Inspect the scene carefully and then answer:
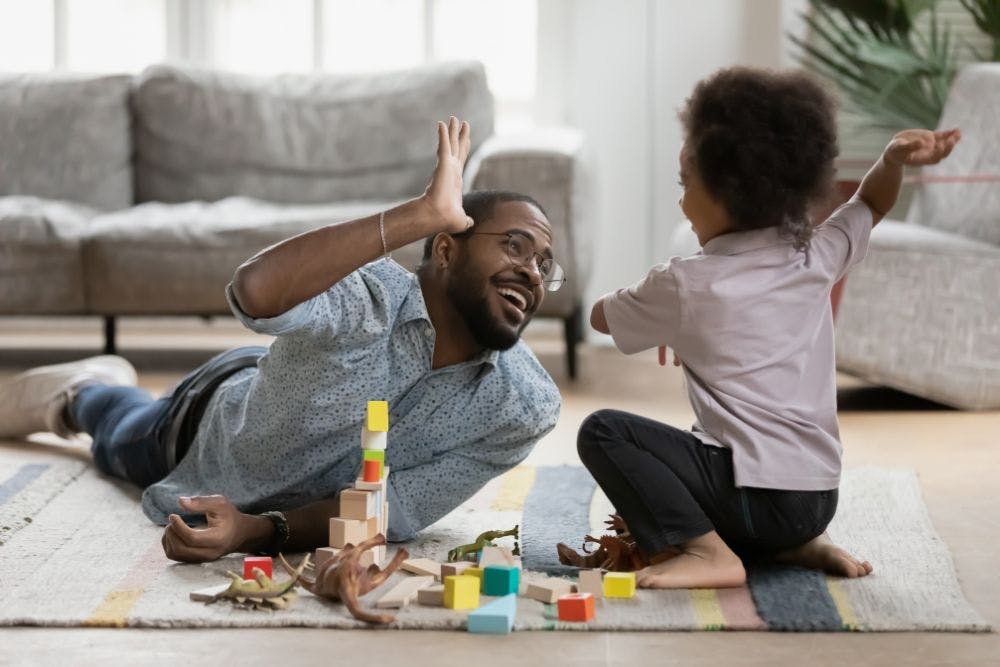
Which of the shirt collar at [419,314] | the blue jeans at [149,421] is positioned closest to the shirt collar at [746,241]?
the shirt collar at [419,314]

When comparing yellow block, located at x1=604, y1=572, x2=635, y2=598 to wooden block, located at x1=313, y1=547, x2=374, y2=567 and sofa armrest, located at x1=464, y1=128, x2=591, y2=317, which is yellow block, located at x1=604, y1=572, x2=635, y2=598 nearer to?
wooden block, located at x1=313, y1=547, x2=374, y2=567

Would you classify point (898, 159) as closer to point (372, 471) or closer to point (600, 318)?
point (600, 318)

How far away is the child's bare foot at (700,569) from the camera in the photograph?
6.36 feet

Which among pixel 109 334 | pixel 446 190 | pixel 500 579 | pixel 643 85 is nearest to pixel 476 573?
pixel 500 579

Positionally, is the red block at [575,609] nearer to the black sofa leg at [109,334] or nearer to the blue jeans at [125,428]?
the blue jeans at [125,428]

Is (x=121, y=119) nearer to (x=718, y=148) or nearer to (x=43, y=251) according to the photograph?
(x=43, y=251)

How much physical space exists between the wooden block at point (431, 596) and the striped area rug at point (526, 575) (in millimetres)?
15

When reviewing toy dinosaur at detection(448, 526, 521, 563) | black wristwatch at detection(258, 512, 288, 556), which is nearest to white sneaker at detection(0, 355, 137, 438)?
black wristwatch at detection(258, 512, 288, 556)

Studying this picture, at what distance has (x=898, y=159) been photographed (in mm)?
2029

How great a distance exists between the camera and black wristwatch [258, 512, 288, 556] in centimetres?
210

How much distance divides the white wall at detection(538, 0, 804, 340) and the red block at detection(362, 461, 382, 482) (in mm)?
2964

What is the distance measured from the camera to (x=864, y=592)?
1.95 m

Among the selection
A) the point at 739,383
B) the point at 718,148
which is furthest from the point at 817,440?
the point at 718,148

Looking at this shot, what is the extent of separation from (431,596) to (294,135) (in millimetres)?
2940
